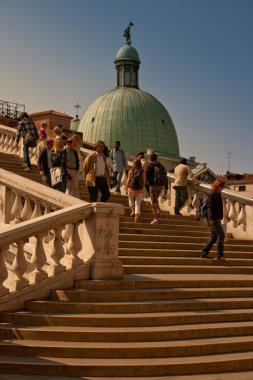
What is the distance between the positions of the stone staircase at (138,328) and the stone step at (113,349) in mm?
10

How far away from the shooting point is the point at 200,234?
38.6ft

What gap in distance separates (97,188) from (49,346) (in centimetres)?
528

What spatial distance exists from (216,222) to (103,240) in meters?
3.02

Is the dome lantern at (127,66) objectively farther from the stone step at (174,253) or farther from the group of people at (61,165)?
the stone step at (174,253)

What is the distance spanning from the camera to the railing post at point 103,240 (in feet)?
25.4

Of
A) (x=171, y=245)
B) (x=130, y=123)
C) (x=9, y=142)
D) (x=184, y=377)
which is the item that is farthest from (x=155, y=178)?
(x=130, y=123)

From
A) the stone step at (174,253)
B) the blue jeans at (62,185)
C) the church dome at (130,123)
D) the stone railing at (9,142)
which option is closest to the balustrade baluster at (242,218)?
the stone step at (174,253)

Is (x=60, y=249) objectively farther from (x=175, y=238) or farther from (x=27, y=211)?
(x=175, y=238)

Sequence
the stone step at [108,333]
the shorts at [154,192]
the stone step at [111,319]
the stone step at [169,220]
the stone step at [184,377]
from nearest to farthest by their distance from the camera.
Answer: the stone step at [184,377] → the stone step at [108,333] → the stone step at [111,319] → the stone step at [169,220] → the shorts at [154,192]

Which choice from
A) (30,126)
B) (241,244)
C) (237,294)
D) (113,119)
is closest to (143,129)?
(113,119)

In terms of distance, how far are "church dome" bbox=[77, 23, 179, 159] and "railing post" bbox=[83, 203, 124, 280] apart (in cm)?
4708

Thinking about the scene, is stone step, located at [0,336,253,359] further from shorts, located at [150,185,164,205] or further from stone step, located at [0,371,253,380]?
shorts, located at [150,185,164,205]

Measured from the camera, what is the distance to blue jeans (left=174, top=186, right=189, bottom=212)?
13477 millimetres

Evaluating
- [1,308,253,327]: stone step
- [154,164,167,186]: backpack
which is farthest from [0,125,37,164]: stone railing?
[1,308,253,327]: stone step
